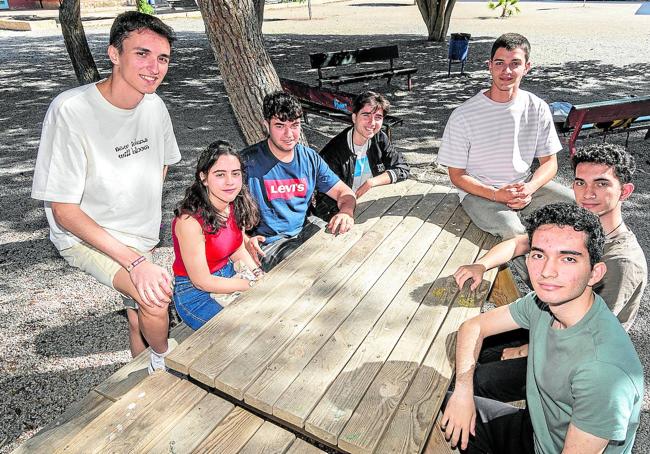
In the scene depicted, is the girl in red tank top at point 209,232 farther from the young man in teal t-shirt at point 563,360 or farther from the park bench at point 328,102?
the park bench at point 328,102

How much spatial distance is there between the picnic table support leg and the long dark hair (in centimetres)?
200

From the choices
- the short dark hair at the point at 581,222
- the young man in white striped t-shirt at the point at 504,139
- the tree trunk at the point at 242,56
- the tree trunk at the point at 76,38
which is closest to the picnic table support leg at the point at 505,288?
the young man in white striped t-shirt at the point at 504,139

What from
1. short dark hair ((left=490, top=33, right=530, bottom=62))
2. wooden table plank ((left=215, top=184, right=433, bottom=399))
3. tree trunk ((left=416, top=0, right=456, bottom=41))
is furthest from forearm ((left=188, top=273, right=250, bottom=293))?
tree trunk ((left=416, top=0, right=456, bottom=41))

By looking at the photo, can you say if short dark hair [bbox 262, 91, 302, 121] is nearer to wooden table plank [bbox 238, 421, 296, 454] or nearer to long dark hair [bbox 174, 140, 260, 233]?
long dark hair [bbox 174, 140, 260, 233]

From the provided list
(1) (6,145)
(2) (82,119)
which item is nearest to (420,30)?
(1) (6,145)

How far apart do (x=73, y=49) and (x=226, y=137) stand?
3682mm

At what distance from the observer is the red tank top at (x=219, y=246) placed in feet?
9.84

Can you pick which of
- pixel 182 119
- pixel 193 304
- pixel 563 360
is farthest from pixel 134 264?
pixel 182 119

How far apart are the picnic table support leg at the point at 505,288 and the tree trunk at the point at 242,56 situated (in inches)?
109

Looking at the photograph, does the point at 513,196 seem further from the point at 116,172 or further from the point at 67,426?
the point at 67,426

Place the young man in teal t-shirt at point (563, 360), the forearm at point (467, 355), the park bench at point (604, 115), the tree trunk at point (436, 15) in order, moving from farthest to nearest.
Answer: the tree trunk at point (436, 15)
the park bench at point (604, 115)
the forearm at point (467, 355)
the young man in teal t-shirt at point (563, 360)

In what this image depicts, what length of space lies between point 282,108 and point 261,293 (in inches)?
61.1

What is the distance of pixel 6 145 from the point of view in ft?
26.5

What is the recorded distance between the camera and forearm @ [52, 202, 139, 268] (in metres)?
2.55
